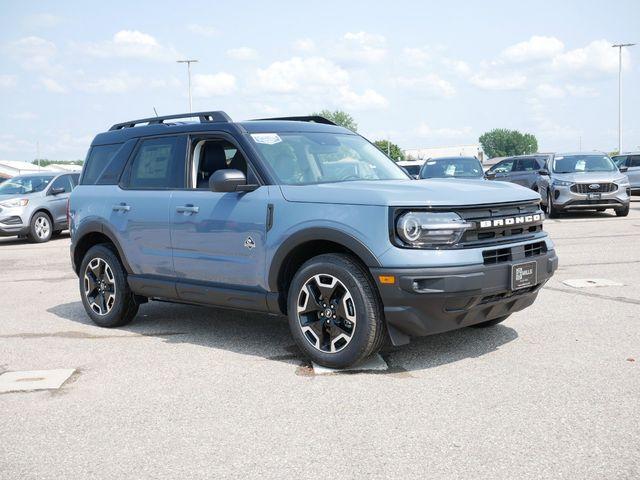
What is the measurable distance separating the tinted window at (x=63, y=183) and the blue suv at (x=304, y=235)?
1192 centimetres

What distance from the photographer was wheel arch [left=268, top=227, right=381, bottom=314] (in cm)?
497

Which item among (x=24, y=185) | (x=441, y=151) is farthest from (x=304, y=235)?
(x=441, y=151)

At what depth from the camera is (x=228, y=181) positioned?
18.2 ft

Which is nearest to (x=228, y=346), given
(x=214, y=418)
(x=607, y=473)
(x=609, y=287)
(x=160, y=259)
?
(x=160, y=259)

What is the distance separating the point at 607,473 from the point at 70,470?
2471mm

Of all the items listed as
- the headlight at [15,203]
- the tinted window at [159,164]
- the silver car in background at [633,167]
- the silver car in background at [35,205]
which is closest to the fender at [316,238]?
the tinted window at [159,164]

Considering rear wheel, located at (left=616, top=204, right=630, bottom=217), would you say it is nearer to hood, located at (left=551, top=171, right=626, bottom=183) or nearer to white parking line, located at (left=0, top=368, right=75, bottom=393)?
hood, located at (left=551, top=171, right=626, bottom=183)

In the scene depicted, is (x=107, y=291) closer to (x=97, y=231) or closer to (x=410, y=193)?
(x=97, y=231)

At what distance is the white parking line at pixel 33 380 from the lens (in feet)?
16.5

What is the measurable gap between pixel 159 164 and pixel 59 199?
1266 cm

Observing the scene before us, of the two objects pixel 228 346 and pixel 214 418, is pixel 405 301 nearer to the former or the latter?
pixel 214 418

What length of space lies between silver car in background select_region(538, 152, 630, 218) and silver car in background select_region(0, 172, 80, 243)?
11799 mm

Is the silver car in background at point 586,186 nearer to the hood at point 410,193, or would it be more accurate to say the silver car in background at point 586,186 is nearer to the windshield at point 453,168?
the windshield at point 453,168

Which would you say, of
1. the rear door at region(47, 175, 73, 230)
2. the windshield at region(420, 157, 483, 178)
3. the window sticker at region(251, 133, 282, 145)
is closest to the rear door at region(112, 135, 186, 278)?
the window sticker at region(251, 133, 282, 145)
